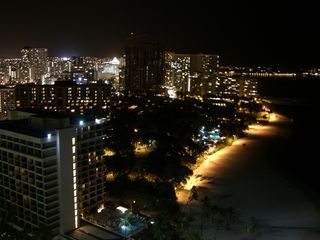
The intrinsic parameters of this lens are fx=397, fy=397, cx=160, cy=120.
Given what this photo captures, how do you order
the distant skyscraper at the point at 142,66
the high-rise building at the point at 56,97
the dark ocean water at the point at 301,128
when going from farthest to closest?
the distant skyscraper at the point at 142,66 < the high-rise building at the point at 56,97 < the dark ocean water at the point at 301,128

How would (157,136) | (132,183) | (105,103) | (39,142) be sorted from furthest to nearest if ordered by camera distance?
(105,103) → (157,136) → (132,183) → (39,142)

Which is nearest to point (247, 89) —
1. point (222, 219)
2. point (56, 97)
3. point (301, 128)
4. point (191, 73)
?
point (191, 73)

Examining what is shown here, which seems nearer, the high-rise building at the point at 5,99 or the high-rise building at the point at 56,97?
the high-rise building at the point at 56,97

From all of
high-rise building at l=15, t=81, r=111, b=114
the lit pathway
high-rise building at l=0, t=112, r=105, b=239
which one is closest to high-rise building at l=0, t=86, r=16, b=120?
high-rise building at l=15, t=81, r=111, b=114

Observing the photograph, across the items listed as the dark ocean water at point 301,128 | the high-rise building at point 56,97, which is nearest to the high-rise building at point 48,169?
the dark ocean water at point 301,128

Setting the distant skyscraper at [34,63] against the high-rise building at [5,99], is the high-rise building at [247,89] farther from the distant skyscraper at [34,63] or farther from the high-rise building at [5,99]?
the distant skyscraper at [34,63]

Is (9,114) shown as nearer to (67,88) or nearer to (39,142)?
(39,142)

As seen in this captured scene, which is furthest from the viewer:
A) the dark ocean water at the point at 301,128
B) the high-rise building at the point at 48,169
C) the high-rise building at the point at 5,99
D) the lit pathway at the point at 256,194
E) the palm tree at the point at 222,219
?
the high-rise building at the point at 5,99

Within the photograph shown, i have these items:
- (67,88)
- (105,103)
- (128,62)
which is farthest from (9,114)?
(128,62)
